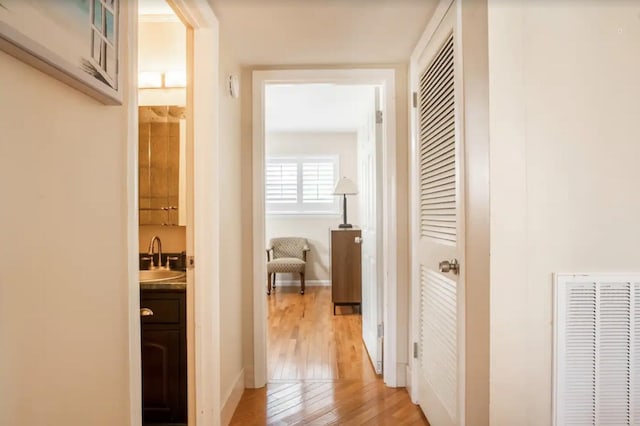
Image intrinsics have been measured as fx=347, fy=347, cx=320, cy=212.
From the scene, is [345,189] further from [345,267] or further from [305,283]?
[305,283]

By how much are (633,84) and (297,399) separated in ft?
7.43

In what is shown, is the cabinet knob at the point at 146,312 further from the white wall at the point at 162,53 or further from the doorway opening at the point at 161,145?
the white wall at the point at 162,53

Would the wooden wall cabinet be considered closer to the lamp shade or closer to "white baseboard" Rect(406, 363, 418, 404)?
the lamp shade

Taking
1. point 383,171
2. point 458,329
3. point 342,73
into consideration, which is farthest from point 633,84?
point 342,73

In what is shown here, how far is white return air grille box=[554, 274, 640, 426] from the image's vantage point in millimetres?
1295

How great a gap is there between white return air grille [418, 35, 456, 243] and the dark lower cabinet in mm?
1315

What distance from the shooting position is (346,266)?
384 cm

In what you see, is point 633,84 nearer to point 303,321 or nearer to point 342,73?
point 342,73

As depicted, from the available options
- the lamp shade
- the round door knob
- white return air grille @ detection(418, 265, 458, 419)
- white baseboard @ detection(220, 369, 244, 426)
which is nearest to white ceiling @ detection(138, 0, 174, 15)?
the round door knob

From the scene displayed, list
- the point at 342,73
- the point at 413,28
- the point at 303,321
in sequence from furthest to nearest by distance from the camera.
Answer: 1. the point at 303,321
2. the point at 342,73
3. the point at 413,28

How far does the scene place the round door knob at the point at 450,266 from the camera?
4.72 feet

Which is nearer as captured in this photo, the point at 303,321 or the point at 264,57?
the point at 264,57

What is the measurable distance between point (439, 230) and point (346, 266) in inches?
87.6

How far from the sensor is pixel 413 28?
1858mm
